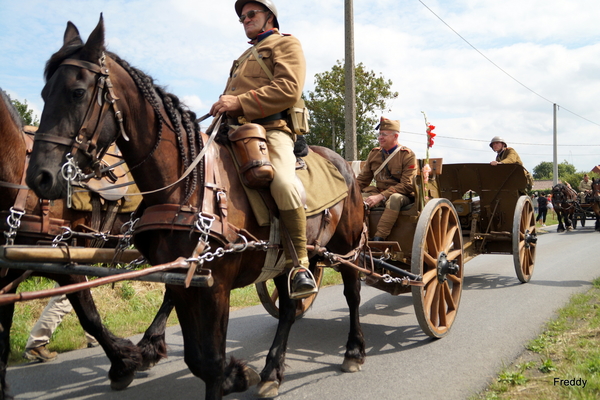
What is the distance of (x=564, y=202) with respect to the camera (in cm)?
Answer: 2041

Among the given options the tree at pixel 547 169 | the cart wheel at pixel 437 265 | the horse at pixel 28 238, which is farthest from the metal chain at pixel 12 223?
the tree at pixel 547 169

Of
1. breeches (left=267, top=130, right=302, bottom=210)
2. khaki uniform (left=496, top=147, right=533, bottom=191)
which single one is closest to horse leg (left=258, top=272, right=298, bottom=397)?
breeches (left=267, top=130, right=302, bottom=210)

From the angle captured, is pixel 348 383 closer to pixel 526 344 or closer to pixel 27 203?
pixel 526 344

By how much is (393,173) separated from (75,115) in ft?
14.3

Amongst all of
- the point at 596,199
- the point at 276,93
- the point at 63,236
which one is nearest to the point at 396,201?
the point at 276,93

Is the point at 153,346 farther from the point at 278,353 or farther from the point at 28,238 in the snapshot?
the point at 28,238

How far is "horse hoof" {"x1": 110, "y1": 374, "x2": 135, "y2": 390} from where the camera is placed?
13.5 ft

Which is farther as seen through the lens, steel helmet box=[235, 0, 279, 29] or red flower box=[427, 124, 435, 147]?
red flower box=[427, 124, 435, 147]

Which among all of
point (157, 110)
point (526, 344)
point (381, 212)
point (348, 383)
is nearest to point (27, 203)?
point (157, 110)

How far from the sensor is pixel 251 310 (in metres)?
6.87

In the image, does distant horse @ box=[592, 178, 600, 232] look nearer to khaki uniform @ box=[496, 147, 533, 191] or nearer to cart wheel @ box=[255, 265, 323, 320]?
khaki uniform @ box=[496, 147, 533, 191]

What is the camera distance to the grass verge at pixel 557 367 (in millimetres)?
3611

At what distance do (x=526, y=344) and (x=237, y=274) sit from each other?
3208 mm

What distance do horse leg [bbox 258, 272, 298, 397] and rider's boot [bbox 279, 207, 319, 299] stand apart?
0.88 m
